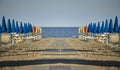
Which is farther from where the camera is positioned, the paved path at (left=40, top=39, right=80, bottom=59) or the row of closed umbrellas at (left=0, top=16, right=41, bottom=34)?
the row of closed umbrellas at (left=0, top=16, right=41, bottom=34)

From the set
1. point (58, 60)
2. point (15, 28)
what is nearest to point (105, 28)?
point (15, 28)

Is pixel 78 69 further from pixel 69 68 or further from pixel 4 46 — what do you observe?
pixel 4 46

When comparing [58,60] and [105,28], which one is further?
[105,28]

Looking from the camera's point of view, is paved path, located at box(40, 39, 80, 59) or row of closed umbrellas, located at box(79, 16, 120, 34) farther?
row of closed umbrellas, located at box(79, 16, 120, 34)

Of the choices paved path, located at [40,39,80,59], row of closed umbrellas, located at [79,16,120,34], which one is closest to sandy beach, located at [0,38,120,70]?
paved path, located at [40,39,80,59]

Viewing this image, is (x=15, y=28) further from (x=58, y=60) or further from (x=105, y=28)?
(x=58, y=60)

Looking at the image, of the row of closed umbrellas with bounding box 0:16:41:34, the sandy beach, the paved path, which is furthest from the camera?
the row of closed umbrellas with bounding box 0:16:41:34

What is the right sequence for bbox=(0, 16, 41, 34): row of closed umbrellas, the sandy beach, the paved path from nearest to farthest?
the sandy beach, the paved path, bbox=(0, 16, 41, 34): row of closed umbrellas

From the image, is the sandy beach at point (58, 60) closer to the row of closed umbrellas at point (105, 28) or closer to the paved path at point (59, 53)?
the paved path at point (59, 53)

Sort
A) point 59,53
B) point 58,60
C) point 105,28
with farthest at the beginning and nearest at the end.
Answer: point 105,28 < point 59,53 < point 58,60

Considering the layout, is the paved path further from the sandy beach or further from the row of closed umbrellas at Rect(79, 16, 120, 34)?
the row of closed umbrellas at Rect(79, 16, 120, 34)

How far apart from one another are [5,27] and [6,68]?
22.2 meters

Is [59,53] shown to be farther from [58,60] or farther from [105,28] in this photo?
[105,28]

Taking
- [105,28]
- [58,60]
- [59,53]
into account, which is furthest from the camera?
[105,28]
